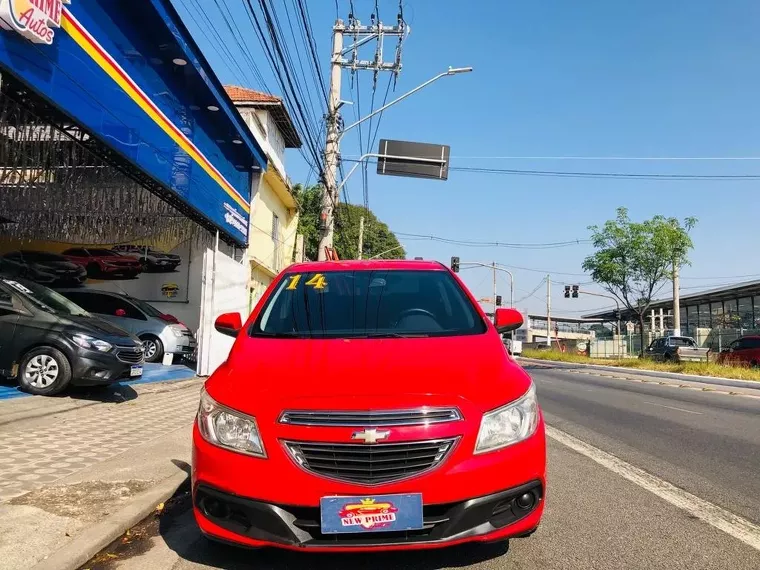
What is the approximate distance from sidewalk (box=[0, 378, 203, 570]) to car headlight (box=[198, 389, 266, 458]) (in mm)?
1123

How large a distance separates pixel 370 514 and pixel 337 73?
624 inches

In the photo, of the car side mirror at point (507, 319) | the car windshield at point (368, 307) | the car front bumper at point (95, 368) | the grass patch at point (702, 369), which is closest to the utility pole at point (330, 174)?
the car front bumper at point (95, 368)

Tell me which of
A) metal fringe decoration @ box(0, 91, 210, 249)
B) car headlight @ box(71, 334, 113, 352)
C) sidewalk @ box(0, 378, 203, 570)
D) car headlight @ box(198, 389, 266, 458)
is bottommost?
sidewalk @ box(0, 378, 203, 570)

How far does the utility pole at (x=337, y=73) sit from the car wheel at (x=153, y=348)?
4497mm

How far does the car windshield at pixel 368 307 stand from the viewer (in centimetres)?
390

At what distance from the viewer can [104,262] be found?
58.7ft

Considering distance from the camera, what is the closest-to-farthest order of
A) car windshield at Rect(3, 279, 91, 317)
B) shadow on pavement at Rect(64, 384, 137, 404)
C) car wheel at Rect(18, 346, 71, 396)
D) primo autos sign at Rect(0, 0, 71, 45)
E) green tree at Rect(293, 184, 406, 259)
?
primo autos sign at Rect(0, 0, 71, 45) < car wheel at Rect(18, 346, 71, 396) < car windshield at Rect(3, 279, 91, 317) < shadow on pavement at Rect(64, 384, 137, 404) < green tree at Rect(293, 184, 406, 259)

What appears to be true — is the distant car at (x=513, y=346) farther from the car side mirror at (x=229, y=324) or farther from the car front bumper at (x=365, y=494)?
the car front bumper at (x=365, y=494)

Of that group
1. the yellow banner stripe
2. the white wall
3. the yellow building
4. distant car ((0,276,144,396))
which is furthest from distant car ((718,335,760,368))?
distant car ((0,276,144,396))

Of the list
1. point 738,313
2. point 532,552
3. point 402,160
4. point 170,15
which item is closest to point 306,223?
point 402,160

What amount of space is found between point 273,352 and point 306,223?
34.8 meters

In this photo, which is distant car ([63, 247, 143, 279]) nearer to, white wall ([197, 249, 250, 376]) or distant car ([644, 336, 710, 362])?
white wall ([197, 249, 250, 376])

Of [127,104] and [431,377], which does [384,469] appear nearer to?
[431,377]

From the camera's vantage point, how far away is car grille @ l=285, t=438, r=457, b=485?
2.76 m
